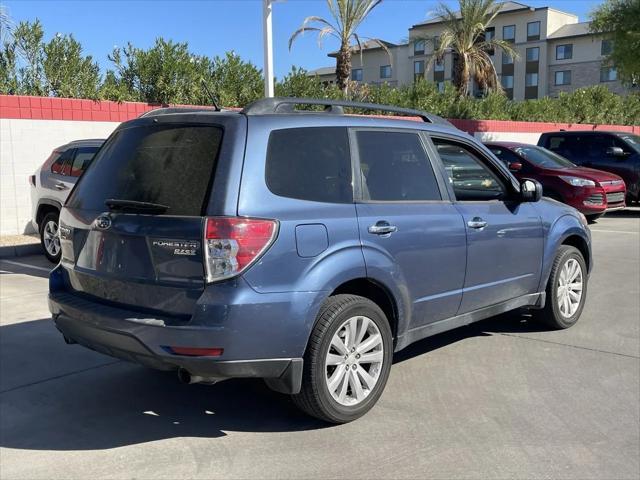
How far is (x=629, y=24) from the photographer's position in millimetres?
22312

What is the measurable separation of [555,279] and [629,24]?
2036cm

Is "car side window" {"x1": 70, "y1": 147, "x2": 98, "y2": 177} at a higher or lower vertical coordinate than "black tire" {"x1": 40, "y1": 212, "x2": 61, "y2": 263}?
higher

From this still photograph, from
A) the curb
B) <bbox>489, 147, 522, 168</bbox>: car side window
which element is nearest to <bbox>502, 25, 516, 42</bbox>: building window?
<bbox>489, 147, 522, 168</bbox>: car side window

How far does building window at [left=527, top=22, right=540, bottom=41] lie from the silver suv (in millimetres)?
63629

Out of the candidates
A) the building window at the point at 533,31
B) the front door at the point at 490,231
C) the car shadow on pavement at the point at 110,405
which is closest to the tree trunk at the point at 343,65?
the front door at the point at 490,231

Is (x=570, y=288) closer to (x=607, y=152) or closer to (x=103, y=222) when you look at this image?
(x=103, y=222)

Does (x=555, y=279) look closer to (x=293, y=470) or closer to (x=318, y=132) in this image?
(x=318, y=132)

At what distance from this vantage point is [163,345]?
341 centimetres

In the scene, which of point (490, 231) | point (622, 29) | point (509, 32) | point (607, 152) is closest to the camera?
point (490, 231)

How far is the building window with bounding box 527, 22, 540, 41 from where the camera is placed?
64562 mm

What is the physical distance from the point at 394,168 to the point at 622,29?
22011mm

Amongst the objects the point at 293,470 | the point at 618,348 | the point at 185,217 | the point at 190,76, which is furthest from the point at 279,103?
the point at 190,76

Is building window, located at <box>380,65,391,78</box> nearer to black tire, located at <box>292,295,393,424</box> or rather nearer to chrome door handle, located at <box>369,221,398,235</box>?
chrome door handle, located at <box>369,221,398,235</box>

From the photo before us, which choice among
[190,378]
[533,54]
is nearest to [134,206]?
[190,378]
